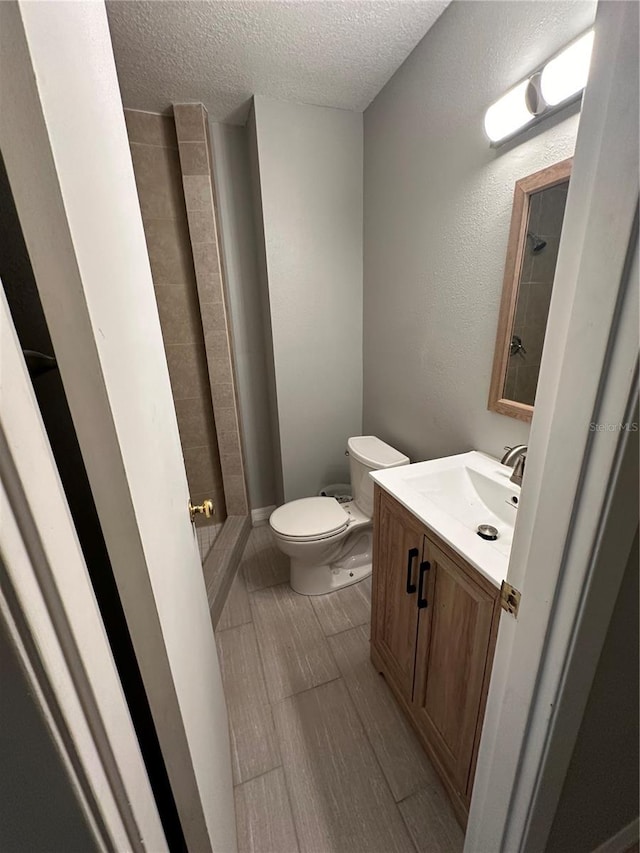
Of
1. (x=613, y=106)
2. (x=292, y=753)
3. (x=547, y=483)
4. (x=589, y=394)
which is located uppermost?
(x=613, y=106)

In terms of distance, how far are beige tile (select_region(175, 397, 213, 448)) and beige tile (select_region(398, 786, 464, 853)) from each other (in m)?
2.00

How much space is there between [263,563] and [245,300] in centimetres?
169

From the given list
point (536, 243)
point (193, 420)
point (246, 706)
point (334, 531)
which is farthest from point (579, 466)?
point (193, 420)

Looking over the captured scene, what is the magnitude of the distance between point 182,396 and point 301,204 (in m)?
Result: 1.36

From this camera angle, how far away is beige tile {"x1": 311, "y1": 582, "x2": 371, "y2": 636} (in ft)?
5.55

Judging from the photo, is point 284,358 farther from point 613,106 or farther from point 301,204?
point 613,106

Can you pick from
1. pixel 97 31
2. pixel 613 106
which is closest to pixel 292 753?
pixel 613 106

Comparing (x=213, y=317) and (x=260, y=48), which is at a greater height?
(x=260, y=48)

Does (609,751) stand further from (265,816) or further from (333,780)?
(265,816)

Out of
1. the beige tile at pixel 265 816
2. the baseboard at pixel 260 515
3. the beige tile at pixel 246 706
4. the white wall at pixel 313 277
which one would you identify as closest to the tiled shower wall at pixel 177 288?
the baseboard at pixel 260 515

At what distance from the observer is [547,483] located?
Answer: 1.67ft

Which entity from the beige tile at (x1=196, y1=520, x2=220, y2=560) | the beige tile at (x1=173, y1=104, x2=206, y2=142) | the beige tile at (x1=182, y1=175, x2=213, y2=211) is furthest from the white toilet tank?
the beige tile at (x1=173, y1=104, x2=206, y2=142)

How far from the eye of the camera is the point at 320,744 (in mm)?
1219

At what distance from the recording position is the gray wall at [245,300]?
6.68 feet
